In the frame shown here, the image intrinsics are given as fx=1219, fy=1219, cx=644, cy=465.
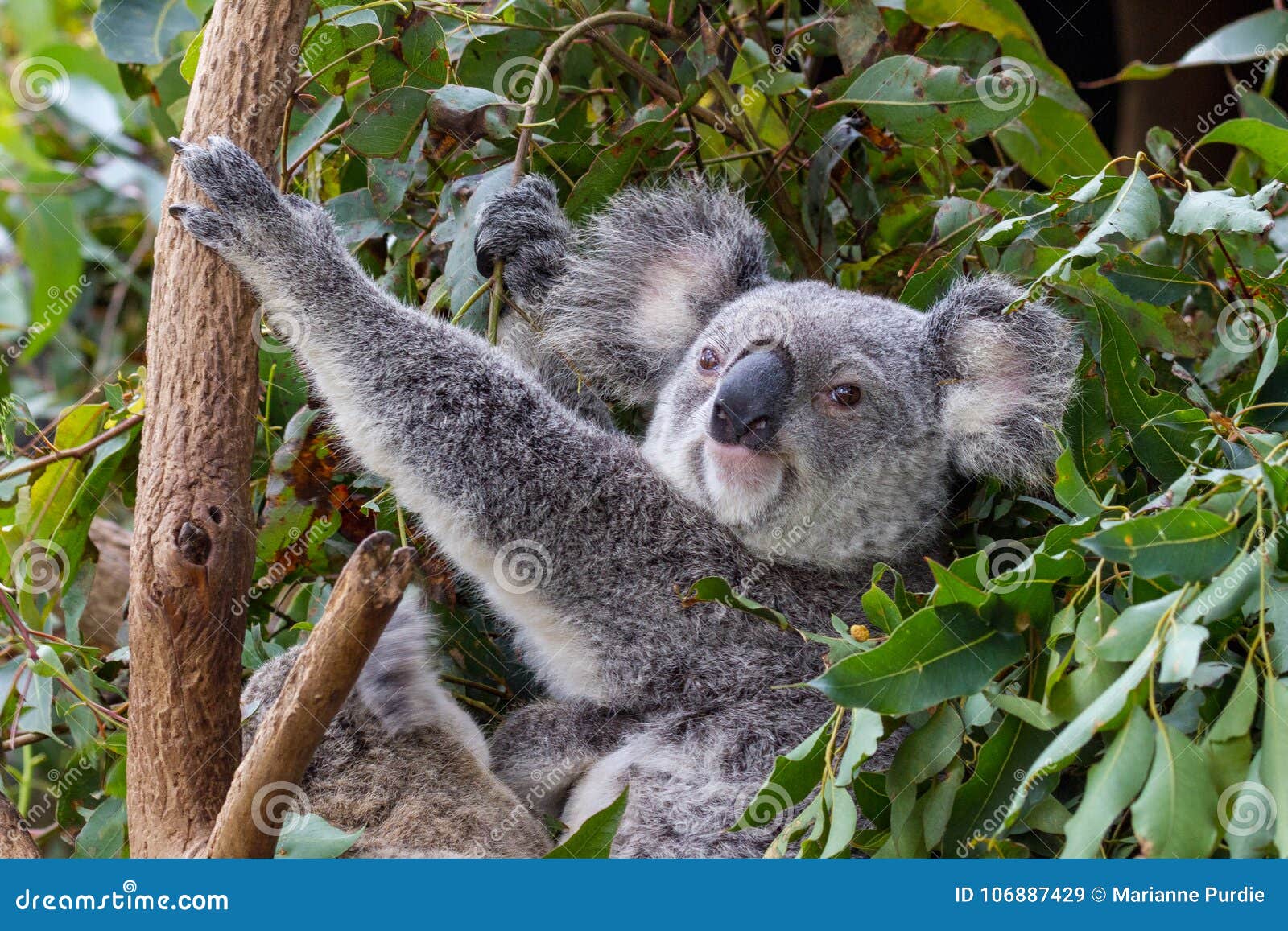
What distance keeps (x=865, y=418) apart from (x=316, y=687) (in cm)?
141

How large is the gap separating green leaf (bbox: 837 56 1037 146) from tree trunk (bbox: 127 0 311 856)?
1386 millimetres

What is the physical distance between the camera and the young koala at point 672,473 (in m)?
2.48

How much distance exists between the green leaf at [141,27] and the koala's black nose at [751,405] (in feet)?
5.54

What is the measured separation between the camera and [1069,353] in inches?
100

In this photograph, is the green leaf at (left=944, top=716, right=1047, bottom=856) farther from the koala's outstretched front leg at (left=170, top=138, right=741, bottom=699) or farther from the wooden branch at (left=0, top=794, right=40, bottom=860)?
the wooden branch at (left=0, top=794, right=40, bottom=860)

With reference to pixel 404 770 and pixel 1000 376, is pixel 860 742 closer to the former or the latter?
pixel 404 770

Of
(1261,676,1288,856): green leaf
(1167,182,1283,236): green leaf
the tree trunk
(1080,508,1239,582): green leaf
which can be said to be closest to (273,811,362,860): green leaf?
the tree trunk

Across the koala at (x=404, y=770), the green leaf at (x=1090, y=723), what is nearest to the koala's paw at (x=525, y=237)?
the koala at (x=404, y=770)

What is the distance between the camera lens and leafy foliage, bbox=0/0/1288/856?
171 centimetres

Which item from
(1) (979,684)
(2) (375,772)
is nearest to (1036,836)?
(1) (979,684)

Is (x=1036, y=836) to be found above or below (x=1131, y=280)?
below

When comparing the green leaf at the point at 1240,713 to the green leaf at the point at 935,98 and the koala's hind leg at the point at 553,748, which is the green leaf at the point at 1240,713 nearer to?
the koala's hind leg at the point at 553,748

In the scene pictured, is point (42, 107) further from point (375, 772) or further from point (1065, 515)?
point (1065, 515)

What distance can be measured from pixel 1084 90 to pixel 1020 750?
3788 mm
